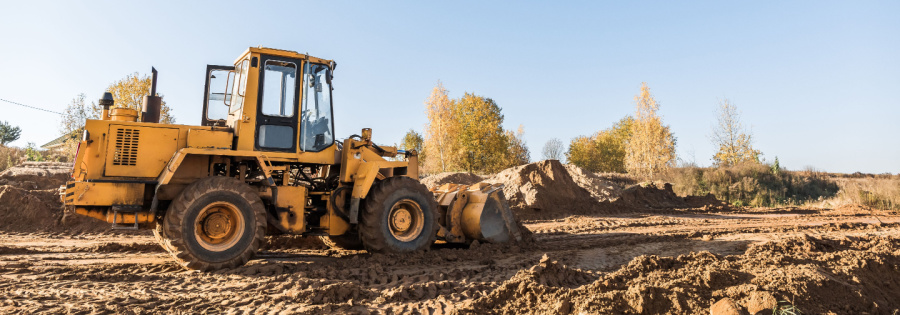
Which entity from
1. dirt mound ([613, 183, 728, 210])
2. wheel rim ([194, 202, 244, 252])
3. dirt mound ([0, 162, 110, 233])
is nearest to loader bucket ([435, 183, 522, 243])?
wheel rim ([194, 202, 244, 252])

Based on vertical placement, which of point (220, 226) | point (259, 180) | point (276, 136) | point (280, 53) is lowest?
point (220, 226)

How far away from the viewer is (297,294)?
4934 mm

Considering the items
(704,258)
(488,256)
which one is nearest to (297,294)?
(488,256)

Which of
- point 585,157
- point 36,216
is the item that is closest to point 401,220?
point 36,216

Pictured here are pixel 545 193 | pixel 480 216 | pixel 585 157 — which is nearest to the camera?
pixel 480 216

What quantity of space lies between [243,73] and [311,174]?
175 cm

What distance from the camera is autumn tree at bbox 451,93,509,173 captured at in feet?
130

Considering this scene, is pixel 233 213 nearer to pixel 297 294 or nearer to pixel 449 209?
pixel 297 294

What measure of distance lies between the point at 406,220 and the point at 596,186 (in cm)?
1367

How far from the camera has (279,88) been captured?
7.21 meters

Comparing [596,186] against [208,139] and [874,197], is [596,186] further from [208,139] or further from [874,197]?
[208,139]

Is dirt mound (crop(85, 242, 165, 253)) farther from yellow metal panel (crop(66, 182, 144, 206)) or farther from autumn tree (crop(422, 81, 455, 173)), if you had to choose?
autumn tree (crop(422, 81, 455, 173))

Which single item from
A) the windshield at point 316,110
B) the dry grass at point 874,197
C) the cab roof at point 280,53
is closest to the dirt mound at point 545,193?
the windshield at point 316,110

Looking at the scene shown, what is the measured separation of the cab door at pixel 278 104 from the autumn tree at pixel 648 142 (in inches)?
1285
